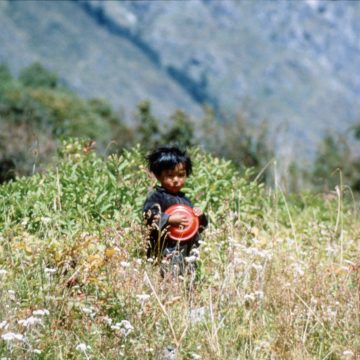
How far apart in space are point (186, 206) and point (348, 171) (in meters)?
39.1

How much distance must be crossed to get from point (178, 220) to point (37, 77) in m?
75.1

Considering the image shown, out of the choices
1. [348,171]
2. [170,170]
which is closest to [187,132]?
[348,171]

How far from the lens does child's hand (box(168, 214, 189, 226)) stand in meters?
5.29

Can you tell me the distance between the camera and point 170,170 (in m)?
5.63

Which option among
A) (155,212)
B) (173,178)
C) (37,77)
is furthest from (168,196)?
(37,77)

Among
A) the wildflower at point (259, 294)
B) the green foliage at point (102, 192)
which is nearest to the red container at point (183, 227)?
the green foliage at point (102, 192)

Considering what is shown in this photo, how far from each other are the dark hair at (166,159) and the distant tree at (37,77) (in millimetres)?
72867

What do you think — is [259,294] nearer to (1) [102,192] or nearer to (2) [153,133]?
(1) [102,192]

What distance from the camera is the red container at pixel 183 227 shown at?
17.6 ft

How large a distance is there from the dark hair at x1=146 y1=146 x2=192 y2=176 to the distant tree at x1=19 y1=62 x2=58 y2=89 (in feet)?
239

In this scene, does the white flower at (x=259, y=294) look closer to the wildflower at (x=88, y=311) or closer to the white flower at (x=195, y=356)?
the white flower at (x=195, y=356)

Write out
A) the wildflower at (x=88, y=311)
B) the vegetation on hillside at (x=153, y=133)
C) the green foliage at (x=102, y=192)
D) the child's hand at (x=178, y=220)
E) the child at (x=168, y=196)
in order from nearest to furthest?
the wildflower at (x=88, y=311)
the child's hand at (x=178, y=220)
the child at (x=168, y=196)
the green foliage at (x=102, y=192)
the vegetation on hillside at (x=153, y=133)

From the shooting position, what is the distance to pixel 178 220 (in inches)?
209

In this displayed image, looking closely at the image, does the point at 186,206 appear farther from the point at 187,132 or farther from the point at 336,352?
the point at 187,132
